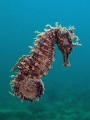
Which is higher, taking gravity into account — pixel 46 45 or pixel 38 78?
pixel 46 45

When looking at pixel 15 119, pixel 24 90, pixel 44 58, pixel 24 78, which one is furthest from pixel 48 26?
pixel 15 119

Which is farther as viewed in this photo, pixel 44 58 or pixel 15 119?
pixel 15 119

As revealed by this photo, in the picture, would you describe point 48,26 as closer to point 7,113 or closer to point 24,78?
point 24,78

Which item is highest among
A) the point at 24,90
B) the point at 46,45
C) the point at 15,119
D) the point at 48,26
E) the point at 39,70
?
the point at 15,119

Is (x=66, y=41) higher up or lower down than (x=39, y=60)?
higher up
